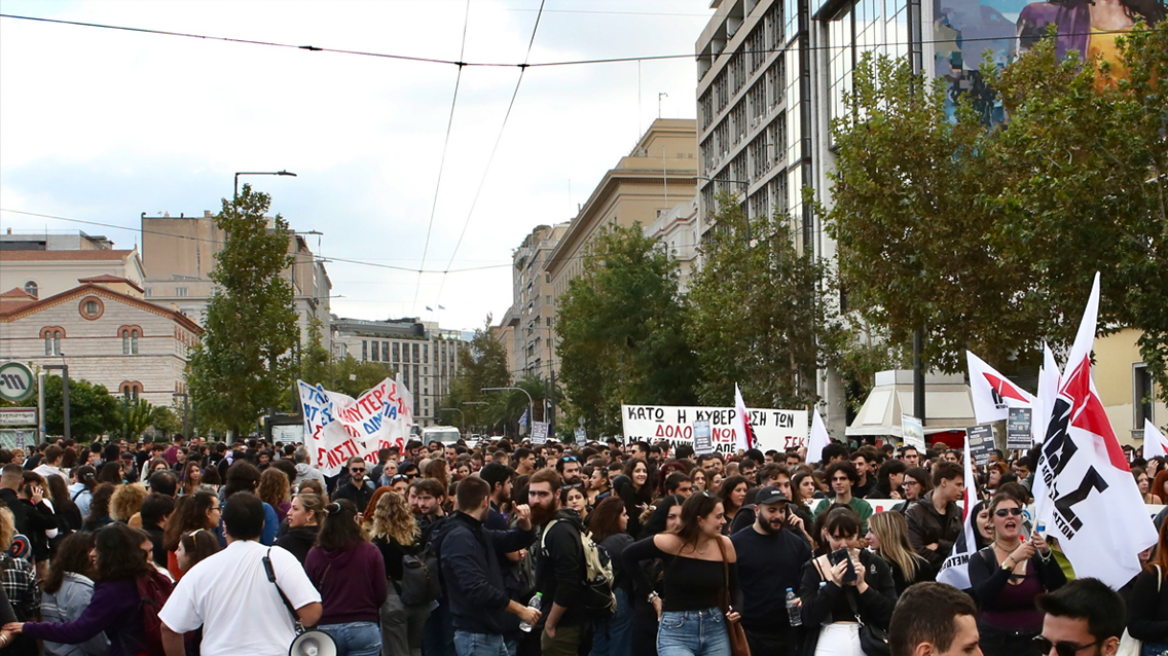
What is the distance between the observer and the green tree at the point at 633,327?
2093 inches

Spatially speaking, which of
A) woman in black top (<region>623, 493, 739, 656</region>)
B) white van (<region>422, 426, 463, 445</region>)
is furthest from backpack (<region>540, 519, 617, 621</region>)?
white van (<region>422, 426, 463, 445</region>)

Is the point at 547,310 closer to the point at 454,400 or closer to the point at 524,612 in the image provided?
the point at 454,400

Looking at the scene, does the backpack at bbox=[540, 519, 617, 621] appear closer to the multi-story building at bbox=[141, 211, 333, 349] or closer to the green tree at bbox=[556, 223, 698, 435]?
the green tree at bbox=[556, 223, 698, 435]

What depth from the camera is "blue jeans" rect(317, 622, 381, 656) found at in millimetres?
7906

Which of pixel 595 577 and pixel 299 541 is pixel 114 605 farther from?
pixel 595 577

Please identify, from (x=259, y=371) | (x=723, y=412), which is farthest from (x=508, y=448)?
(x=259, y=371)

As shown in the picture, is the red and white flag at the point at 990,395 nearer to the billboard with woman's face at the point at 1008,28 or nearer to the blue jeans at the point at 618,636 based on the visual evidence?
the blue jeans at the point at 618,636

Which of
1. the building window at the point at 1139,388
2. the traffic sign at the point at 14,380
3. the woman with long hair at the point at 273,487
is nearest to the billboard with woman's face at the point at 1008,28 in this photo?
the building window at the point at 1139,388

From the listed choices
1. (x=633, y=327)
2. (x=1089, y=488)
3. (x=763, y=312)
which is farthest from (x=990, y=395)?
(x=633, y=327)

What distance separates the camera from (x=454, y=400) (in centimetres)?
16125

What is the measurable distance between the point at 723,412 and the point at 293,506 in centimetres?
1600

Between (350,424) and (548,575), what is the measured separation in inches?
436

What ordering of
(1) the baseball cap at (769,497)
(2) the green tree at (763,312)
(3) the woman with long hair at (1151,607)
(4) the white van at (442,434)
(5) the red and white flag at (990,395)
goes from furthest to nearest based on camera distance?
(4) the white van at (442,434), (2) the green tree at (763,312), (5) the red and white flag at (990,395), (1) the baseball cap at (769,497), (3) the woman with long hair at (1151,607)

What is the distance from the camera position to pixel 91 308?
9825 cm
